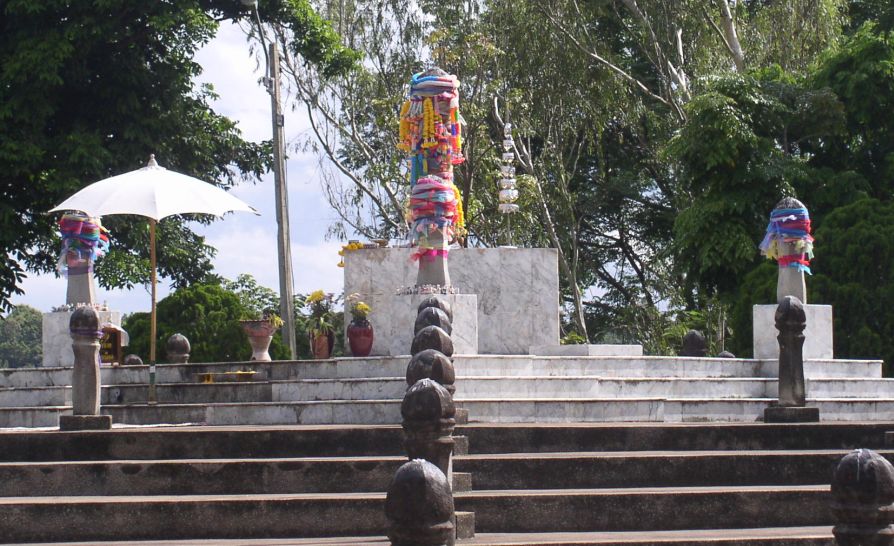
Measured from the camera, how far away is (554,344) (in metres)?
16.1

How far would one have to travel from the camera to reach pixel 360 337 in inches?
568

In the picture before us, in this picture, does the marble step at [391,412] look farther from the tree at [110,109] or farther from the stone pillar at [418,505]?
the tree at [110,109]

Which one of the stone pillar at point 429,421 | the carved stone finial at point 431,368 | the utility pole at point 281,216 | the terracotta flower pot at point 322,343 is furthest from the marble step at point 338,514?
the utility pole at point 281,216

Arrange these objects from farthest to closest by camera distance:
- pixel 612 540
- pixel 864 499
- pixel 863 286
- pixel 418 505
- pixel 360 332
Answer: pixel 863 286, pixel 360 332, pixel 612 540, pixel 864 499, pixel 418 505

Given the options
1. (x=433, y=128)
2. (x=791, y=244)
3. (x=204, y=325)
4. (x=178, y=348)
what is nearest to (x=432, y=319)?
(x=791, y=244)

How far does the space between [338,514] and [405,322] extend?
5.53 m

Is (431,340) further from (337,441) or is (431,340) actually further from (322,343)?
(322,343)

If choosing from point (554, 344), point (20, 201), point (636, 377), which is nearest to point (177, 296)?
point (20, 201)

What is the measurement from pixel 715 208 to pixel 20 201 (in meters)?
11.5

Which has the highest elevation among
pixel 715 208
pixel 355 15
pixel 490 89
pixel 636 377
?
pixel 355 15

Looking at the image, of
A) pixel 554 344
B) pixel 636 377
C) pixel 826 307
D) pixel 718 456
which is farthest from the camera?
pixel 554 344

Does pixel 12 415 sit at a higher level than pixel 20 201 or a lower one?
lower

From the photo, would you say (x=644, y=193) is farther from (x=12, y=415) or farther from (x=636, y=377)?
(x=12, y=415)

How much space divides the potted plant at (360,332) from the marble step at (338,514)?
5.22 m
